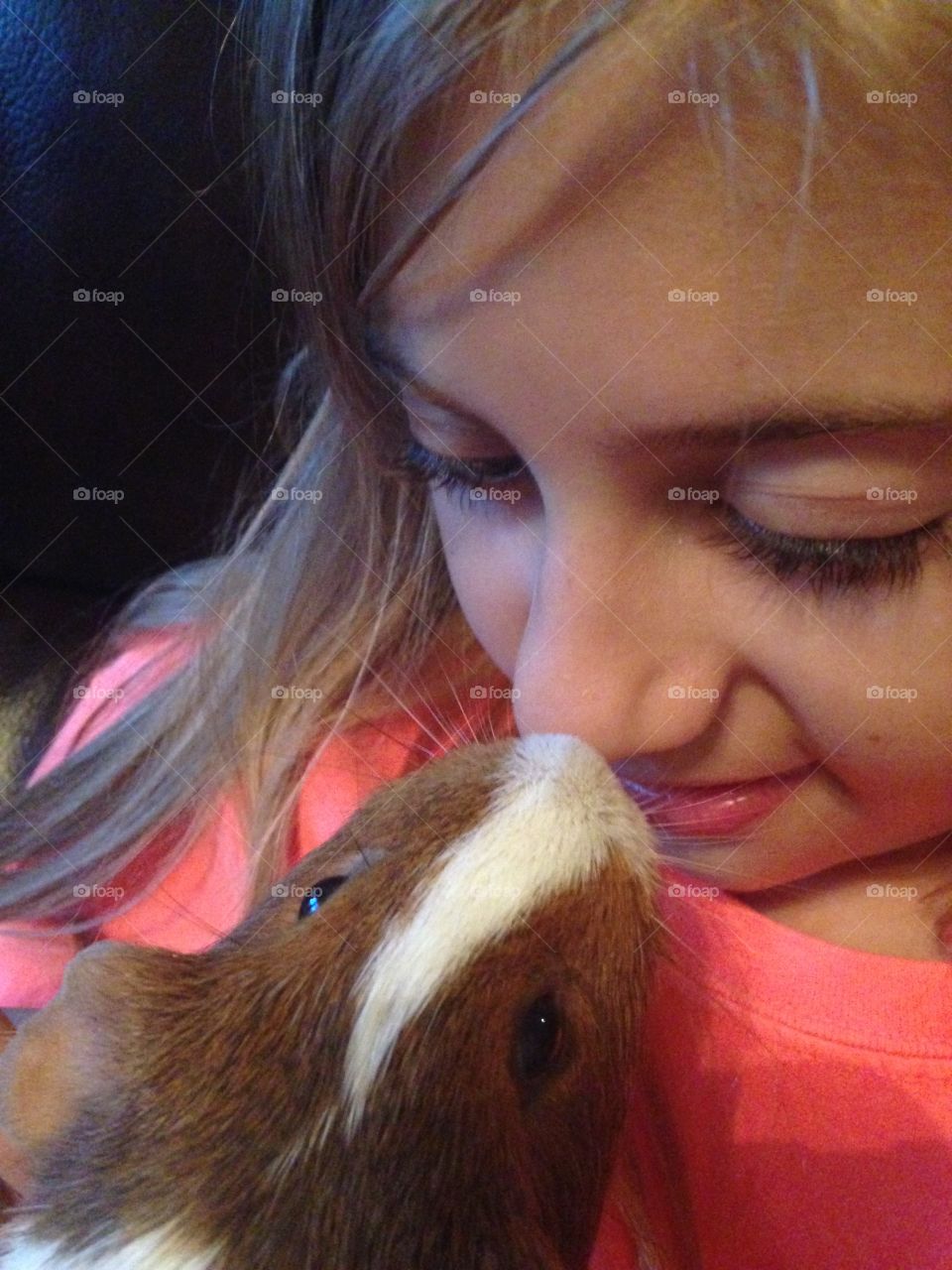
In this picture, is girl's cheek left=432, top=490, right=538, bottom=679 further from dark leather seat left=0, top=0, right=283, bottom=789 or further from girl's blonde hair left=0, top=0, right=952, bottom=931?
dark leather seat left=0, top=0, right=283, bottom=789

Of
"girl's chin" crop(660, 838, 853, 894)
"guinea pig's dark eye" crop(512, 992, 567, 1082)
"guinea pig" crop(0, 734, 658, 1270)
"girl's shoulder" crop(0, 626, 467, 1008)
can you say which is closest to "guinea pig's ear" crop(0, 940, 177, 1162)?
"guinea pig" crop(0, 734, 658, 1270)

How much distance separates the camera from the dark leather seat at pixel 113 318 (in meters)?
0.75

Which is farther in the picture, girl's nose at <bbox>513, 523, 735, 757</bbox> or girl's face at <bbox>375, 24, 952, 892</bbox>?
girl's nose at <bbox>513, 523, 735, 757</bbox>

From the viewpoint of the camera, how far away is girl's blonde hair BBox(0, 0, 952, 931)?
42 centimetres

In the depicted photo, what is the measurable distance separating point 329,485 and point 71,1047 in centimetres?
43

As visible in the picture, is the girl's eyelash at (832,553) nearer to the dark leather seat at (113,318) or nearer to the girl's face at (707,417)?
the girl's face at (707,417)

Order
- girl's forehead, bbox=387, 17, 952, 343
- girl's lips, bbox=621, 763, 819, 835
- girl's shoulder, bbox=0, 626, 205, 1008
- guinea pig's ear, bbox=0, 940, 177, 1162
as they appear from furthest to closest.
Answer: girl's shoulder, bbox=0, 626, 205, 1008 < girl's lips, bbox=621, 763, 819, 835 < guinea pig's ear, bbox=0, 940, 177, 1162 < girl's forehead, bbox=387, 17, 952, 343

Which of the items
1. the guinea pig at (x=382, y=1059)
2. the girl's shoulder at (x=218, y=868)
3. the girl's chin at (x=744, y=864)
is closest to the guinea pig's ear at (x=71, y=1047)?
the guinea pig at (x=382, y=1059)

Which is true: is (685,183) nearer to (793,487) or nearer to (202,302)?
(793,487)

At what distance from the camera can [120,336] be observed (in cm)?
90

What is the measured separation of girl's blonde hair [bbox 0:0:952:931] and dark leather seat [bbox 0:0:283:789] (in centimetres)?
5

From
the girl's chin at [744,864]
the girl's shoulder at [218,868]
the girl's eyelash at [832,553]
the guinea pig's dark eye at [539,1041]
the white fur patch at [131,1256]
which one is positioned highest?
the girl's eyelash at [832,553]

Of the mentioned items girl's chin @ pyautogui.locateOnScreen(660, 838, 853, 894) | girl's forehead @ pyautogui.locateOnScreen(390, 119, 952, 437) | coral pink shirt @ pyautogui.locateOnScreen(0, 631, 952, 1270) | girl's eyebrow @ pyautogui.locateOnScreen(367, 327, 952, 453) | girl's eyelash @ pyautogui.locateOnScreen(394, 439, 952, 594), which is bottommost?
coral pink shirt @ pyautogui.locateOnScreen(0, 631, 952, 1270)

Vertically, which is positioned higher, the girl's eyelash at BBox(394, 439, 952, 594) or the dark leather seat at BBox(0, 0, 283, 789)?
the dark leather seat at BBox(0, 0, 283, 789)
